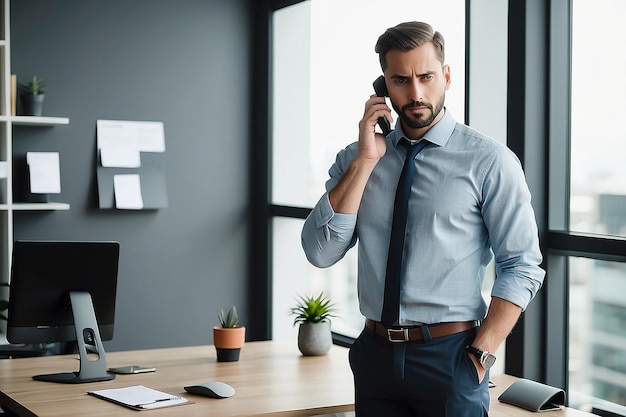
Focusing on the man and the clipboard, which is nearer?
the man

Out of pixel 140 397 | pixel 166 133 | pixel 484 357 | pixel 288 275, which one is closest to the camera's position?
pixel 484 357

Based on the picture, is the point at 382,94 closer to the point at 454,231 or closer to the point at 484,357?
the point at 454,231

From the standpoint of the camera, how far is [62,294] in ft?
9.20

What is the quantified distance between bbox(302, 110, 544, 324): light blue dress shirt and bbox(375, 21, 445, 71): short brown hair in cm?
20

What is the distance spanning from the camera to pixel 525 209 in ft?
6.71

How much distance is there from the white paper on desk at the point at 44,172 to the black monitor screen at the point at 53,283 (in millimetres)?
1621

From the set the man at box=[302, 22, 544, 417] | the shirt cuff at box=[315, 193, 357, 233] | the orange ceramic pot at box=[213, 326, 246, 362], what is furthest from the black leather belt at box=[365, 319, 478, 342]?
the orange ceramic pot at box=[213, 326, 246, 362]

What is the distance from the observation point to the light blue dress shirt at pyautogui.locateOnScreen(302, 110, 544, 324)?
2.03 m

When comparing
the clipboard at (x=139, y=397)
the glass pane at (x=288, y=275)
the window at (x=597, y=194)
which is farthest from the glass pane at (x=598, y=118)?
the glass pane at (x=288, y=275)

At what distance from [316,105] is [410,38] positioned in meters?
2.58

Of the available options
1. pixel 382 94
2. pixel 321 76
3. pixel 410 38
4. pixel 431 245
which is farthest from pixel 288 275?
pixel 410 38

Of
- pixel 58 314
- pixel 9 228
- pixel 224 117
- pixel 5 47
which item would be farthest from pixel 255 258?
pixel 58 314

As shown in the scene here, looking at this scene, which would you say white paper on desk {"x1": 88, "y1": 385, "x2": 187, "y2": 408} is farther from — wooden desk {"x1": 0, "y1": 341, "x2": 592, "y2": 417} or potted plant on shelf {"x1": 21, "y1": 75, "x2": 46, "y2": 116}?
potted plant on shelf {"x1": 21, "y1": 75, "x2": 46, "y2": 116}

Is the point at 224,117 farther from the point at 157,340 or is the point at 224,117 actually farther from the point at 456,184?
the point at 456,184
